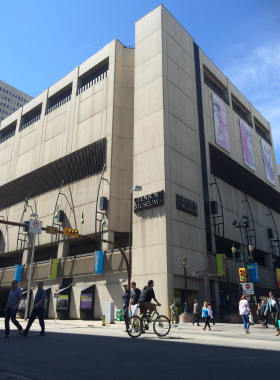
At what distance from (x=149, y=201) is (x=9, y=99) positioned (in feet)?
371

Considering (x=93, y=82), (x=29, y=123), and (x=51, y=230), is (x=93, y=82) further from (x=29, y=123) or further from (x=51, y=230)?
(x=51, y=230)

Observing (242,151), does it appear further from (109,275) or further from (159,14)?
(109,275)

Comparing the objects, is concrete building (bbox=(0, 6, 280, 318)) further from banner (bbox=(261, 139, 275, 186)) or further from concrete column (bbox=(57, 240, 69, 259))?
banner (bbox=(261, 139, 275, 186))

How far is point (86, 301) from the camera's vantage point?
30484mm

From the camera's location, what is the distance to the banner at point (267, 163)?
2025 inches

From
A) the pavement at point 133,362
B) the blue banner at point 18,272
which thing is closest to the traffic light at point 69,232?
the pavement at point 133,362

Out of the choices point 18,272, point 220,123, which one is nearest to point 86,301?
point 18,272

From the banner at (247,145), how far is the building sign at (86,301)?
27.8 m

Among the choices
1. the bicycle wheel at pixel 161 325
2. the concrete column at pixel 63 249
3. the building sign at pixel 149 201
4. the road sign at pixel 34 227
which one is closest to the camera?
the bicycle wheel at pixel 161 325

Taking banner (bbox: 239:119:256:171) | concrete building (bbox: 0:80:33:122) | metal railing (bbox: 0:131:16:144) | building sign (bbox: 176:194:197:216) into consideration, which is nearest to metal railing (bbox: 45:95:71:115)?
metal railing (bbox: 0:131:16:144)

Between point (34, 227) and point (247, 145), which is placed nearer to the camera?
point (34, 227)

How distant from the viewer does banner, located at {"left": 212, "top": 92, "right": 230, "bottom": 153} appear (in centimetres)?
3993

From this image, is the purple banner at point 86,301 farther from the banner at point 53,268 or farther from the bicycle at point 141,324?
the bicycle at point 141,324

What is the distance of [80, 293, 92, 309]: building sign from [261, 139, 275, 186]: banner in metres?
33.9
